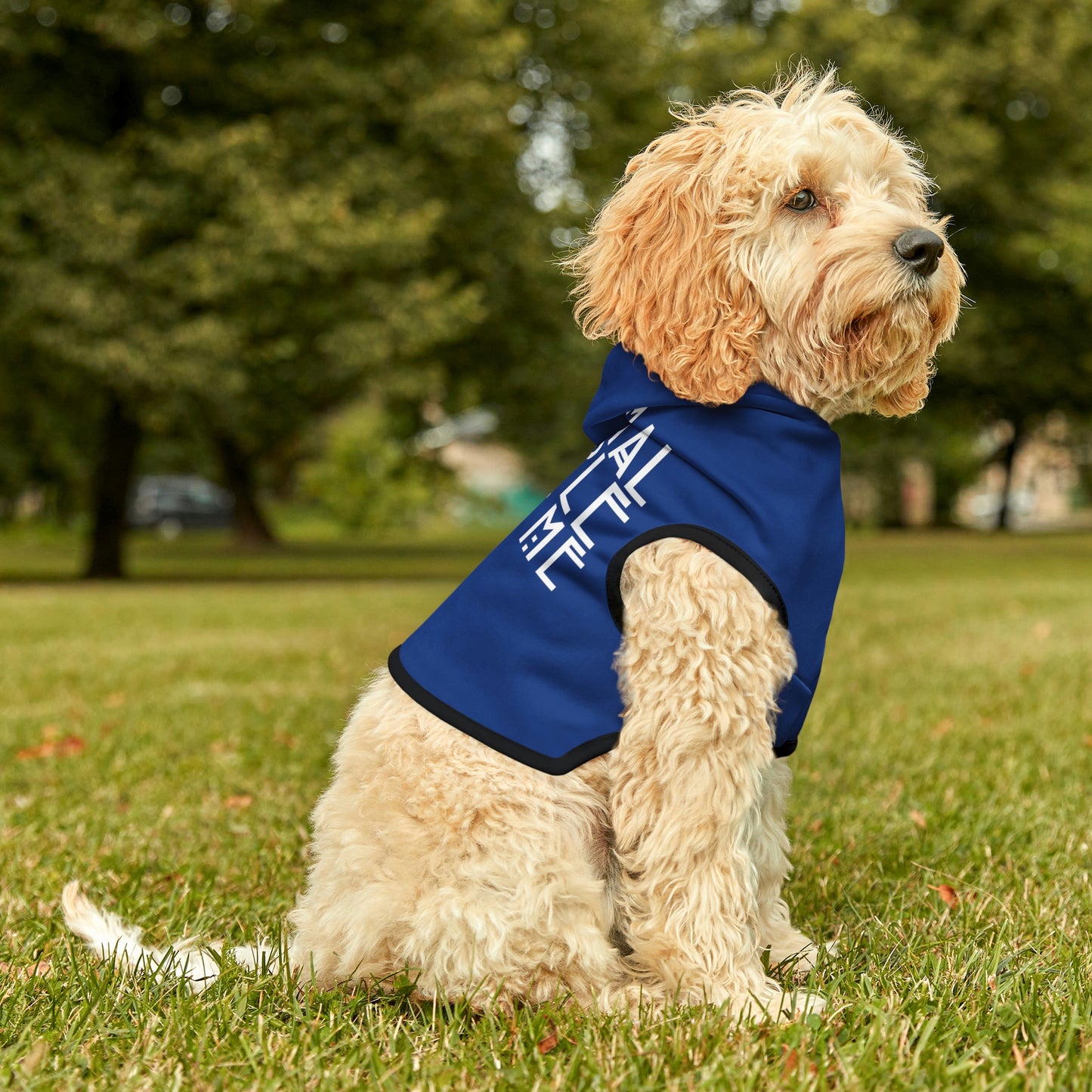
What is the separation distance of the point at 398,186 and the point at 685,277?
50.3ft

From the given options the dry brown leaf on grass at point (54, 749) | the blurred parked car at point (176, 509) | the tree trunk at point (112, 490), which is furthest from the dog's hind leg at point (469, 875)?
the blurred parked car at point (176, 509)

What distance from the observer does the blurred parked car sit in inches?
1922

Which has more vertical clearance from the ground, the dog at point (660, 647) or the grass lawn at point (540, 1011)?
the dog at point (660, 647)

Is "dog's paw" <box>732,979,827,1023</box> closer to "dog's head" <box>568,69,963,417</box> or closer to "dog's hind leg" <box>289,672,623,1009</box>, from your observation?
"dog's hind leg" <box>289,672,623,1009</box>

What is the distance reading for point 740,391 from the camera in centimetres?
285

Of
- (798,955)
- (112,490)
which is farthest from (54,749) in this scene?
(112,490)

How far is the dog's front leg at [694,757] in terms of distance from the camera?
8.95 feet

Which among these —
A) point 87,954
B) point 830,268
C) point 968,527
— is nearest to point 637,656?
point 830,268

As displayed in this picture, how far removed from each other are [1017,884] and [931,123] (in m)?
20.4

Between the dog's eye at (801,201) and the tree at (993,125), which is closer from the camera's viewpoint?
the dog's eye at (801,201)

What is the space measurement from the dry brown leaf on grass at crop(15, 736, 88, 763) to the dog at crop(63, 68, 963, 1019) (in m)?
3.41

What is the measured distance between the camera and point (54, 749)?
20.4 feet

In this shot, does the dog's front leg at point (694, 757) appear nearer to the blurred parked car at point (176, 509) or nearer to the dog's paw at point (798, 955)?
the dog's paw at point (798, 955)

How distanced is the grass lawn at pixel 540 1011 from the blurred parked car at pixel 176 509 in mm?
40039
